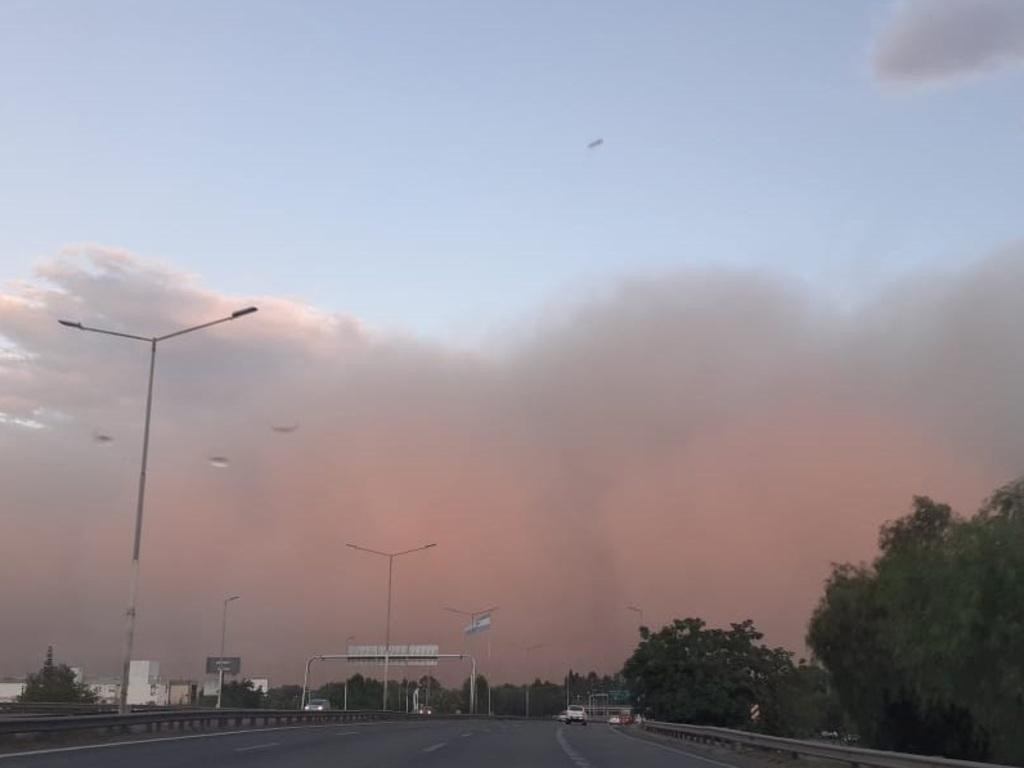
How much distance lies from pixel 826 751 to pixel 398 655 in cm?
9047

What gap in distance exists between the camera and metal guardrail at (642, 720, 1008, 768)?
19500 mm

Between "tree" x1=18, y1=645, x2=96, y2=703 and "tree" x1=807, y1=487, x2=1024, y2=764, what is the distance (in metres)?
74.0

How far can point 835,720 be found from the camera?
80688 mm

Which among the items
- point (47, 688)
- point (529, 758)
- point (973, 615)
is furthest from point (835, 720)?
point (47, 688)

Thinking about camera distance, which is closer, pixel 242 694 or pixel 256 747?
pixel 256 747

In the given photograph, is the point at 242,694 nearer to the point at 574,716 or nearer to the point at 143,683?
the point at 143,683

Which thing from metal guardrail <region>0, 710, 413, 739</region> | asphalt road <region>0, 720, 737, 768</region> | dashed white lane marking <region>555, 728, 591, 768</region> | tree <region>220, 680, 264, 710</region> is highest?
tree <region>220, 680, 264, 710</region>

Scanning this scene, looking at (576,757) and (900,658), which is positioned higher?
(900,658)

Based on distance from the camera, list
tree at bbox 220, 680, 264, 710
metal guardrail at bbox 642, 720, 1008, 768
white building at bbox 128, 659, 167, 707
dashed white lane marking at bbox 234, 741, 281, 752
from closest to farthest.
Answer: metal guardrail at bbox 642, 720, 1008, 768 < dashed white lane marking at bbox 234, 741, 281, 752 < white building at bbox 128, 659, 167, 707 < tree at bbox 220, 680, 264, 710

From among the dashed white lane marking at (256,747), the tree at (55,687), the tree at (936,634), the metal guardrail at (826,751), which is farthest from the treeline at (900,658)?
the tree at (55,687)

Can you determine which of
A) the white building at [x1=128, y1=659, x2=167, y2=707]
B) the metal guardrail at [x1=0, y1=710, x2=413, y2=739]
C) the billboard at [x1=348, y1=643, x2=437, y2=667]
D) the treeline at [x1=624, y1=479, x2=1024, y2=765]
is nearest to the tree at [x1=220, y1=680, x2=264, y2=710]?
the white building at [x1=128, y1=659, x2=167, y2=707]

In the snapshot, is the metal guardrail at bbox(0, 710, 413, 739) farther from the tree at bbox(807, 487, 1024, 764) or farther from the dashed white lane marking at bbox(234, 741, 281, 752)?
the tree at bbox(807, 487, 1024, 764)

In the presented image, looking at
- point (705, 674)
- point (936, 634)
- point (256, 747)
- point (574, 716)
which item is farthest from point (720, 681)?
point (256, 747)

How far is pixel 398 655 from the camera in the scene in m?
112
